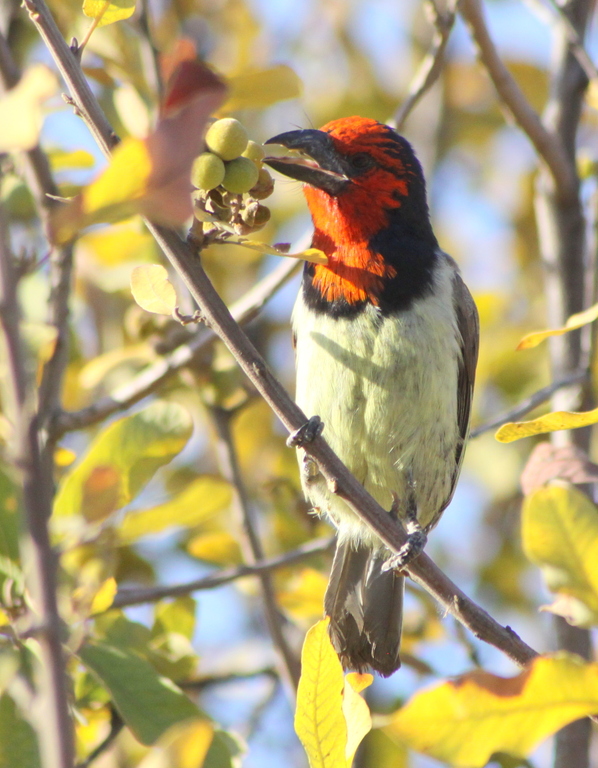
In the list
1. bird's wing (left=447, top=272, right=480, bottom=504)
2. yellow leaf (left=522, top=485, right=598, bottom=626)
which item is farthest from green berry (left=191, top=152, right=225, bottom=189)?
bird's wing (left=447, top=272, right=480, bottom=504)

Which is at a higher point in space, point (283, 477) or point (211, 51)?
point (211, 51)

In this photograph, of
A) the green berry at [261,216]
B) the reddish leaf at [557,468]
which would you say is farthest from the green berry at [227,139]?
the reddish leaf at [557,468]

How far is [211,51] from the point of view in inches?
223

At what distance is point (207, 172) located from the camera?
182cm

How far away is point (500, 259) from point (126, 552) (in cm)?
342

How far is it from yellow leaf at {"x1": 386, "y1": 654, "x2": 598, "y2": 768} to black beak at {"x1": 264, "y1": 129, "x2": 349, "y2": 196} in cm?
197

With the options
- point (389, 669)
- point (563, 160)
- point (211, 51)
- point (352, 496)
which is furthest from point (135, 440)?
point (211, 51)

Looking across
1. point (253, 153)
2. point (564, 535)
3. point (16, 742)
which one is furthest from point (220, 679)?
point (253, 153)

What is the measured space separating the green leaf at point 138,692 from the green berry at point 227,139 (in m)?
1.33

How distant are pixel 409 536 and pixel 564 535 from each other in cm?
120

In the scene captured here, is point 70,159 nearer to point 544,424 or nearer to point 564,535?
point 544,424

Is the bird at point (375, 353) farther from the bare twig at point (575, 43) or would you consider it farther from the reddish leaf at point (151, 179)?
the reddish leaf at point (151, 179)

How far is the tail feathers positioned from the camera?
3.56m

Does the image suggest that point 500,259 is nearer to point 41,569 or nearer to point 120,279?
point 120,279
